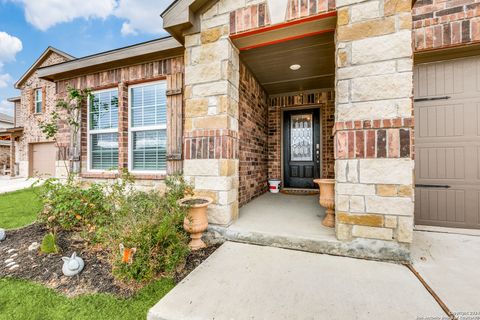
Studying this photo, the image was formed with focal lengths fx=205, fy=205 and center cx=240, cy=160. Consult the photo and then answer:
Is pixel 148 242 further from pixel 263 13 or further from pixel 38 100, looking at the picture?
pixel 38 100

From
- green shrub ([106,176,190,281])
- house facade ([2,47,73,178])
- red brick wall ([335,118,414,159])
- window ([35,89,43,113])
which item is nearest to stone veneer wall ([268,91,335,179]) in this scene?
red brick wall ([335,118,414,159])

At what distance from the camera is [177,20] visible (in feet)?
8.38

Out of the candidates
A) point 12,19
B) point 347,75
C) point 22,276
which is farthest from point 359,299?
point 12,19

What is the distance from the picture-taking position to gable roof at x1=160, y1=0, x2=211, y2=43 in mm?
2512

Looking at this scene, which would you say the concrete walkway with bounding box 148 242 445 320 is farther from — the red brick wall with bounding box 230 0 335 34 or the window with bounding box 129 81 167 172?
the red brick wall with bounding box 230 0 335 34

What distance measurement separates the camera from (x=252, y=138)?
13.4 feet

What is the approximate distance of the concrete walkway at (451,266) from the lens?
1392 millimetres

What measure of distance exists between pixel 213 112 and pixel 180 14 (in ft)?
4.18

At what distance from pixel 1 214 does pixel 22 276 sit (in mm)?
3113

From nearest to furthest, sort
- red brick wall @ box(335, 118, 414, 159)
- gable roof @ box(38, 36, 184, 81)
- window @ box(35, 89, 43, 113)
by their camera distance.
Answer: red brick wall @ box(335, 118, 414, 159)
gable roof @ box(38, 36, 184, 81)
window @ box(35, 89, 43, 113)

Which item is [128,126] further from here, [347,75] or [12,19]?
[12,19]

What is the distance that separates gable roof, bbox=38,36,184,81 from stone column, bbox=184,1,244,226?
0.79m

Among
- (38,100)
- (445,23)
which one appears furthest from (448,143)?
(38,100)

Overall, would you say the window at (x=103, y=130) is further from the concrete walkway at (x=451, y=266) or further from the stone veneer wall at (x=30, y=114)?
the stone veneer wall at (x=30, y=114)
